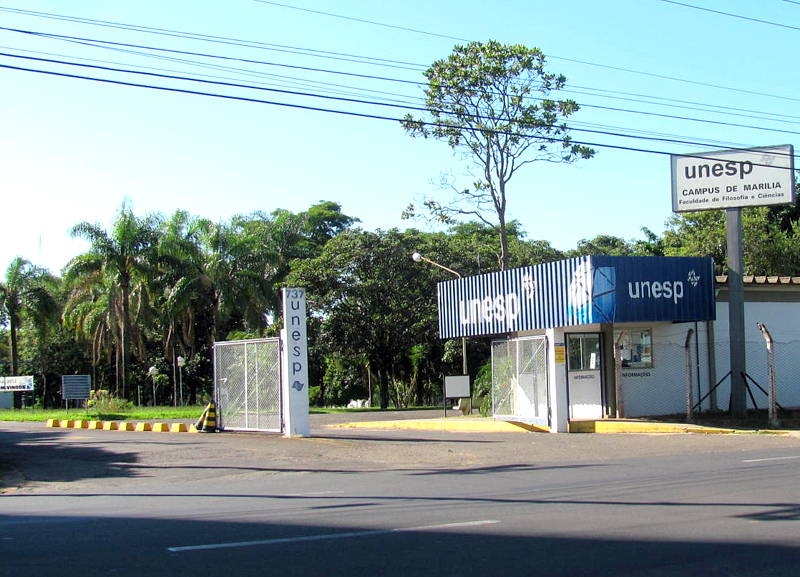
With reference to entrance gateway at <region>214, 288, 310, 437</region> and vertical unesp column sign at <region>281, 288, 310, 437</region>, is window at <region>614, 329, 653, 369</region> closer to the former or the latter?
vertical unesp column sign at <region>281, 288, 310, 437</region>

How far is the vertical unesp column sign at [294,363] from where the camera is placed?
20.5 meters

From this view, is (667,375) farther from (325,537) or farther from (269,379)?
(325,537)

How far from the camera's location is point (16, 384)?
48844mm

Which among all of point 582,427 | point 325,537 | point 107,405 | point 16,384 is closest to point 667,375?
point 582,427

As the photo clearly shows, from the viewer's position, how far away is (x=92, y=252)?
149 ft

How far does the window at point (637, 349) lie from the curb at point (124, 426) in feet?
37.2

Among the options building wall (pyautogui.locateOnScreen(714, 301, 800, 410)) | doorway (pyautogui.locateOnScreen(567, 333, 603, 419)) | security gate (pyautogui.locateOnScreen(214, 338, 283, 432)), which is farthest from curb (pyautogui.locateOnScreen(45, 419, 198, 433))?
building wall (pyautogui.locateOnScreen(714, 301, 800, 410))

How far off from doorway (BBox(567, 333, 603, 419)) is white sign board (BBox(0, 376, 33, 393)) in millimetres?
34345

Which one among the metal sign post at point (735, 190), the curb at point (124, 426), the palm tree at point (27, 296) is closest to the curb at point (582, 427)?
the metal sign post at point (735, 190)

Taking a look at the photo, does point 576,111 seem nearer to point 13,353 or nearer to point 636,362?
point 636,362

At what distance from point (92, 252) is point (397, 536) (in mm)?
40301

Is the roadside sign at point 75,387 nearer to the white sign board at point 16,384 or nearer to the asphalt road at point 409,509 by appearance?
the white sign board at point 16,384

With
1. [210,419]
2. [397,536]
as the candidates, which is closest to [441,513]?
[397,536]

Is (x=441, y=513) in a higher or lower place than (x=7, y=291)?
lower
